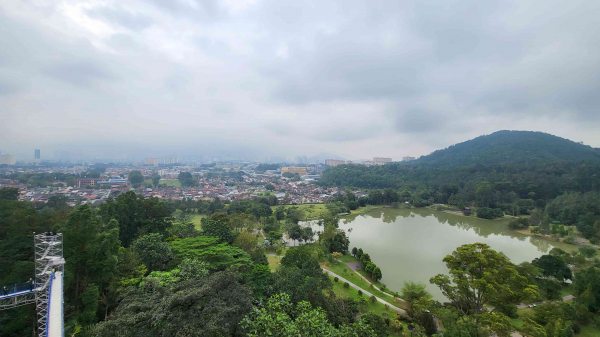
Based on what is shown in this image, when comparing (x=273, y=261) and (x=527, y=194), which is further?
(x=527, y=194)

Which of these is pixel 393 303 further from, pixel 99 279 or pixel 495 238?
pixel 495 238

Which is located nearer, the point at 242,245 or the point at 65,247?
the point at 65,247

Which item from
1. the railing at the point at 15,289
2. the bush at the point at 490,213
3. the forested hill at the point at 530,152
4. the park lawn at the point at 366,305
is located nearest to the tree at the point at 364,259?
the park lawn at the point at 366,305

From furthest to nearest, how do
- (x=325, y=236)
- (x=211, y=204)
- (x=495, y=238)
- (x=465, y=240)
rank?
(x=211, y=204), (x=495, y=238), (x=465, y=240), (x=325, y=236)

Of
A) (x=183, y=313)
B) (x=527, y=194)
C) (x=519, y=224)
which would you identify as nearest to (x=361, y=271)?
(x=183, y=313)

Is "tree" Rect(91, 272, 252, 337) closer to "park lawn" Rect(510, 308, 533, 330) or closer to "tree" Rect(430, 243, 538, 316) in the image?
"tree" Rect(430, 243, 538, 316)

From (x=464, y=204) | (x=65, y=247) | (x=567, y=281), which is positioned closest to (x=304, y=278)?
(x=65, y=247)

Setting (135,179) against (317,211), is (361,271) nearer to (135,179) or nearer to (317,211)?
(317,211)

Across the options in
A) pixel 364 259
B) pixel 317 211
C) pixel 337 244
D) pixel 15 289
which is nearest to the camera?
pixel 15 289
